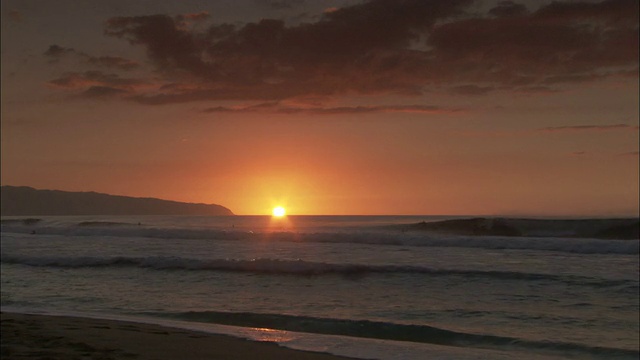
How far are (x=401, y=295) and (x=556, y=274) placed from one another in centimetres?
619

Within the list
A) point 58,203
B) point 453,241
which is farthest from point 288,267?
point 58,203

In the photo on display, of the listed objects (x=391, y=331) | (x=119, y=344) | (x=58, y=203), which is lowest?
(x=391, y=331)

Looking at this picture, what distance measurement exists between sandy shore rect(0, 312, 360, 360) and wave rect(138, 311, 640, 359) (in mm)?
1638

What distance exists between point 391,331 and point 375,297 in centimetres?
357

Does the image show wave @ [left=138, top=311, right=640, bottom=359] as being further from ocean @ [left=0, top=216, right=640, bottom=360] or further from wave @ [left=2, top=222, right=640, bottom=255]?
wave @ [left=2, top=222, right=640, bottom=255]

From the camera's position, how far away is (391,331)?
992 cm

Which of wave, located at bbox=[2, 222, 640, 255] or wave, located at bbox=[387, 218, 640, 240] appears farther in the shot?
wave, located at bbox=[387, 218, 640, 240]

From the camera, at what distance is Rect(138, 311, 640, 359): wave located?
880cm

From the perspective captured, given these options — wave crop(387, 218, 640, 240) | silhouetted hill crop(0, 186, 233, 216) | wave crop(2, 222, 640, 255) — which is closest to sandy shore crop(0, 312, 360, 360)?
wave crop(2, 222, 640, 255)

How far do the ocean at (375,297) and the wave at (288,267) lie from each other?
0.12 feet

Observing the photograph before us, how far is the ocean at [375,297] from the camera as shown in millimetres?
9234

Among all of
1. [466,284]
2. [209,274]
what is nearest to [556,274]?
[466,284]

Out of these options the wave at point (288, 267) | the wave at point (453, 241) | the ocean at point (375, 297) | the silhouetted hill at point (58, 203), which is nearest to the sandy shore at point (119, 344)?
the ocean at point (375, 297)

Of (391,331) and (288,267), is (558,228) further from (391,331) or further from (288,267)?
(391,331)
